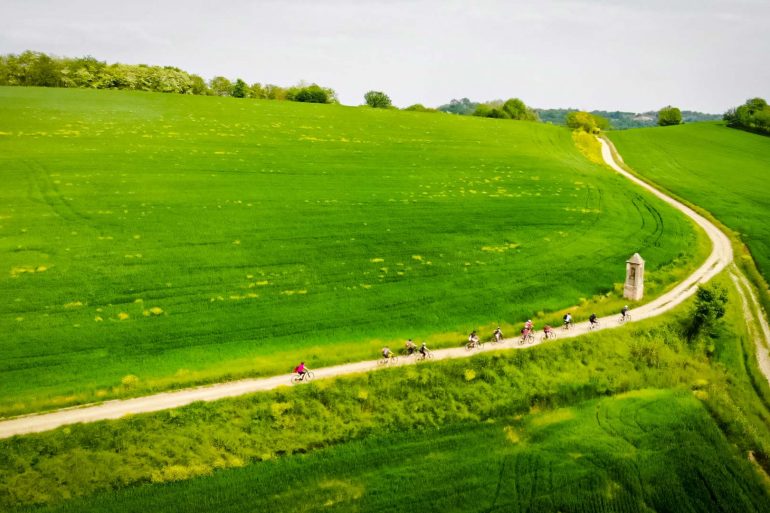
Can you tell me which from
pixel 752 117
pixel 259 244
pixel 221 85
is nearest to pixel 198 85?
pixel 221 85

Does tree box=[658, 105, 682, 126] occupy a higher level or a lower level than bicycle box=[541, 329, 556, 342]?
higher

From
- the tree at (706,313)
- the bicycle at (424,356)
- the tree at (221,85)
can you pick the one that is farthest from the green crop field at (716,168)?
the tree at (221,85)

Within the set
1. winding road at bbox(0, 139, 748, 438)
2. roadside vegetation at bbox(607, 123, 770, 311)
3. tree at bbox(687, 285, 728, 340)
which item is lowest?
winding road at bbox(0, 139, 748, 438)

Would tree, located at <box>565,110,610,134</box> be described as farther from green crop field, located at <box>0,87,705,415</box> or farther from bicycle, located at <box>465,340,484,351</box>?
bicycle, located at <box>465,340,484,351</box>

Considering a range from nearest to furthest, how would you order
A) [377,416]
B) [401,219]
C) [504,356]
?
[377,416], [504,356], [401,219]

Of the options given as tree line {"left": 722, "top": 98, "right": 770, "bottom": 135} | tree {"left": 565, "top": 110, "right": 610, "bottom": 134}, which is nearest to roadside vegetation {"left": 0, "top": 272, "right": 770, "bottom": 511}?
tree {"left": 565, "top": 110, "right": 610, "bottom": 134}

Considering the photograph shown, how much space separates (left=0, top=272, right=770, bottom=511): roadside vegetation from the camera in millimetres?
22469

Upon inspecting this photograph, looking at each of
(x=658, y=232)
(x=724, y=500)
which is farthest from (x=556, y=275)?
(x=724, y=500)

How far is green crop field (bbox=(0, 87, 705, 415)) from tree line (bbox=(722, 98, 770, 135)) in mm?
64787

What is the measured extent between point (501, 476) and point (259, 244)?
2778cm

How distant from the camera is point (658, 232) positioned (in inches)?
2195

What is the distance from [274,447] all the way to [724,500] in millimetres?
19600

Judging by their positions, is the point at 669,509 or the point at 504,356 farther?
the point at 504,356

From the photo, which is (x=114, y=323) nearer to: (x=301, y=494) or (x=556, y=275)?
(x=301, y=494)
